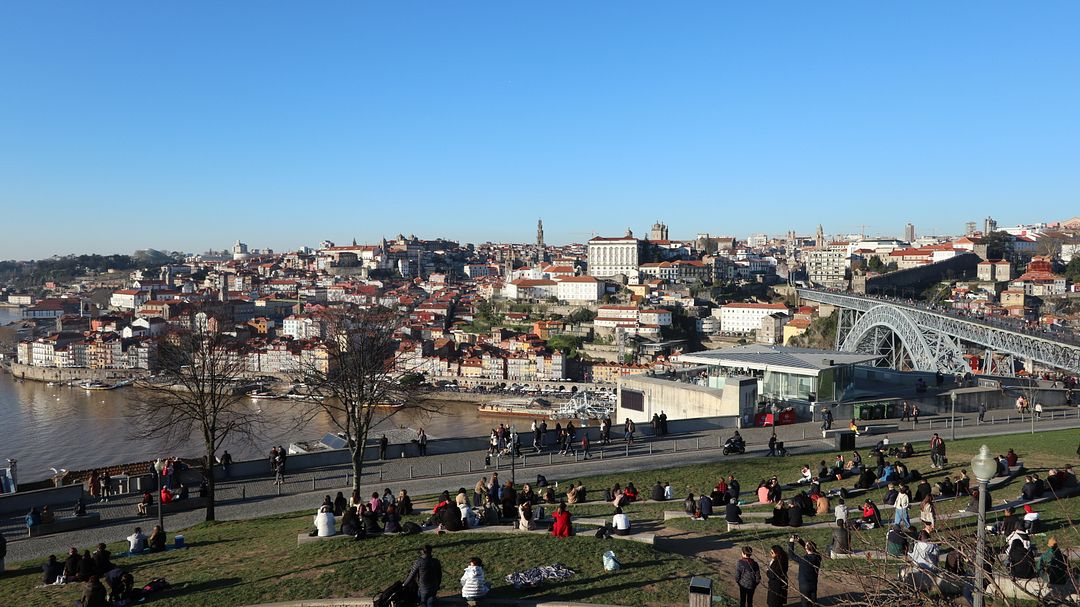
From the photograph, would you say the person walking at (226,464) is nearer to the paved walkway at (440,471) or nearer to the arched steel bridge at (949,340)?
the paved walkway at (440,471)

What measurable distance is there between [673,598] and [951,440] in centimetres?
848

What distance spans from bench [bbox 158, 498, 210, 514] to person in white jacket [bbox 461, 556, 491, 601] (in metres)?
5.46

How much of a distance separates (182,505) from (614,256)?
77645 mm

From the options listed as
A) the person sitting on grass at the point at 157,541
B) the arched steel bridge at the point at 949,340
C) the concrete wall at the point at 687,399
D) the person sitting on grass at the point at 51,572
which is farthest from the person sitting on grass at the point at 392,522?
the arched steel bridge at the point at 949,340

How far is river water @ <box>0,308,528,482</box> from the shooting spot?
28578 millimetres

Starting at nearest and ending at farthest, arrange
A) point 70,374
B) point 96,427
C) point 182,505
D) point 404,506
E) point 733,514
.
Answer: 1. point 733,514
2. point 404,506
3. point 182,505
4. point 96,427
5. point 70,374

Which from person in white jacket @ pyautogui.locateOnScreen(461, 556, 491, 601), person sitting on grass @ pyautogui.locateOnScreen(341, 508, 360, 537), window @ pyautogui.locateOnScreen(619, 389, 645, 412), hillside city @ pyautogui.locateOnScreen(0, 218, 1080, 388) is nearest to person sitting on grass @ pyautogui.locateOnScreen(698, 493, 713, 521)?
person in white jacket @ pyautogui.locateOnScreen(461, 556, 491, 601)

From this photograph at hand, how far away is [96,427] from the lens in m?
37.4

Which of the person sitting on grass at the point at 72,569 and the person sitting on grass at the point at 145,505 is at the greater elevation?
the person sitting on grass at the point at 72,569

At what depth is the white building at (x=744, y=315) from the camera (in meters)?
65.4

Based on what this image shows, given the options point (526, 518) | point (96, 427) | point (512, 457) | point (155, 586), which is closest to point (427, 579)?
point (526, 518)

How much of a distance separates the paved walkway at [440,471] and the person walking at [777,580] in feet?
18.9

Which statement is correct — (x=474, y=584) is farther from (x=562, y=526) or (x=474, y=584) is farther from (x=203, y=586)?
(x=203, y=586)

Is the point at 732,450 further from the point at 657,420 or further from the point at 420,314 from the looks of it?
the point at 420,314
